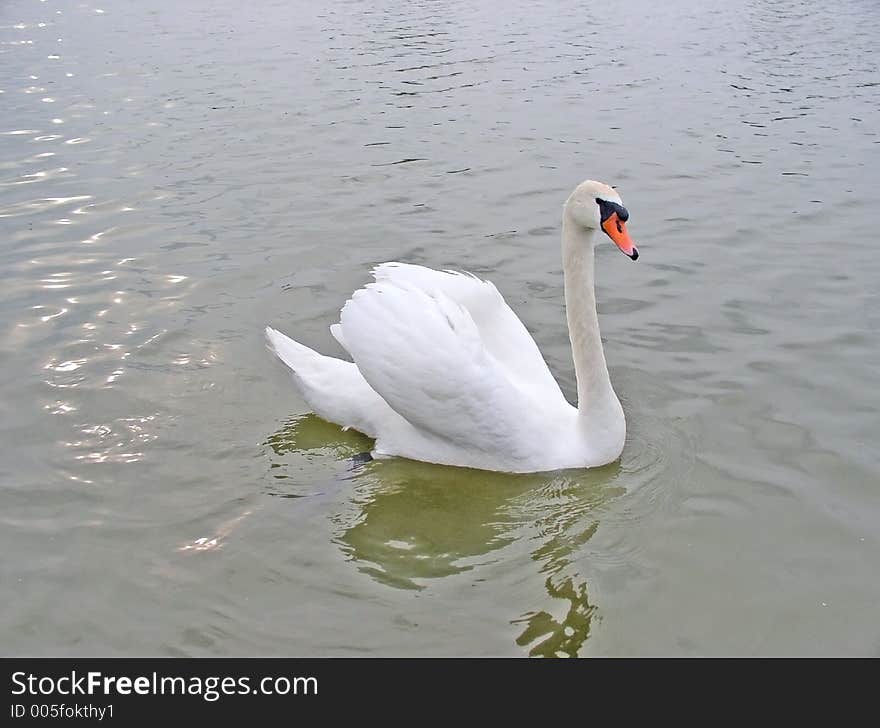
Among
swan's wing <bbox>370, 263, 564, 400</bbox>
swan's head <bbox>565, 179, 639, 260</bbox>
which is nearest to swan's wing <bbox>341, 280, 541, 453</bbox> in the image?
swan's wing <bbox>370, 263, 564, 400</bbox>

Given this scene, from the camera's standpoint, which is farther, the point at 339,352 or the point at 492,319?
the point at 339,352

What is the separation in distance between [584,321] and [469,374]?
790 millimetres

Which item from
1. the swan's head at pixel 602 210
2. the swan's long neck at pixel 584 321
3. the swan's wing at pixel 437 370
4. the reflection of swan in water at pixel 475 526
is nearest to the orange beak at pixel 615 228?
the swan's head at pixel 602 210

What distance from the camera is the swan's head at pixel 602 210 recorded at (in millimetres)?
5215

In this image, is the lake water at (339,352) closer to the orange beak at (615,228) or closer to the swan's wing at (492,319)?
the swan's wing at (492,319)

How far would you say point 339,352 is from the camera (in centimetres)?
709

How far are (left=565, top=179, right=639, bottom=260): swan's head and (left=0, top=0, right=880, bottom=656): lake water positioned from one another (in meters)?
1.28

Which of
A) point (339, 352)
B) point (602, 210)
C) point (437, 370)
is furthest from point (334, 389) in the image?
point (602, 210)

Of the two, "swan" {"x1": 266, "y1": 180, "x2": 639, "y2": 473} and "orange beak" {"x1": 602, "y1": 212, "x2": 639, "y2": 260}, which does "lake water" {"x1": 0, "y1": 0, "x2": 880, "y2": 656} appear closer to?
"swan" {"x1": 266, "y1": 180, "x2": 639, "y2": 473}

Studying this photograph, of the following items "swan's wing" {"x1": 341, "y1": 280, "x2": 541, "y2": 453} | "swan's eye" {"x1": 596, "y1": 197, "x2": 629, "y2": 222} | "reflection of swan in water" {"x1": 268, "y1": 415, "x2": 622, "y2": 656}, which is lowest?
"reflection of swan in water" {"x1": 268, "y1": 415, "x2": 622, "y2": 656}

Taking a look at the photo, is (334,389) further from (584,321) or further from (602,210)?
(602,210)

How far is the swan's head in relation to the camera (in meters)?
5.21
